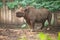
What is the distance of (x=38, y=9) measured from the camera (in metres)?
8.55

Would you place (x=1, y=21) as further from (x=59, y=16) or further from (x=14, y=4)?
(x=59, y=16)

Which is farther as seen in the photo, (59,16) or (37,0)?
(59,16)

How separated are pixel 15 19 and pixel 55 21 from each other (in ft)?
7.27

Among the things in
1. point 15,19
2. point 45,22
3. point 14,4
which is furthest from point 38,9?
point 15,19

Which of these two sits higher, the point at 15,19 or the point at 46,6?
the point at 46,6

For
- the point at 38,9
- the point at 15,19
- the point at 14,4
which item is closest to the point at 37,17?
the point at 38,9

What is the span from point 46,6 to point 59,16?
178 centimetres

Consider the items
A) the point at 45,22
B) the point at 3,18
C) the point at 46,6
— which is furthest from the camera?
the point at 3,18

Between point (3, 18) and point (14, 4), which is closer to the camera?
point (14, 4)

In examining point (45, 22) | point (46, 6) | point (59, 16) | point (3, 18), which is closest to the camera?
point (46, 6)

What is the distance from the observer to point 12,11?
10.8m

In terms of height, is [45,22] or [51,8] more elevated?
[51,8]

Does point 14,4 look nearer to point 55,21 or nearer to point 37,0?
point 37,0

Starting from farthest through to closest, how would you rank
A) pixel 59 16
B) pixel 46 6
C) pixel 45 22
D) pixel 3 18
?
pixel 3 18 < pixel 59 16 < pixel 45 22 < pixel 46 6
